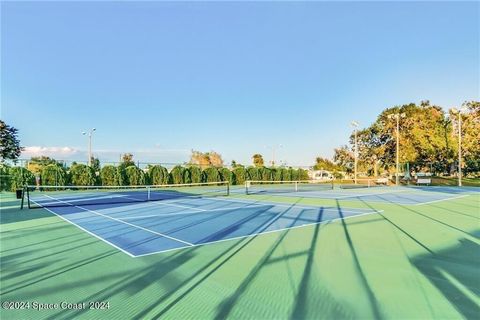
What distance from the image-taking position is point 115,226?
775cm

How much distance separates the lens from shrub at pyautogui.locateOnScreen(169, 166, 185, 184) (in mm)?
26805

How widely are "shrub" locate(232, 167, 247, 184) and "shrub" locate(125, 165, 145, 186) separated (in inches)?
366

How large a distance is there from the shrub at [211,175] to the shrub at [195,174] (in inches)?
22.7

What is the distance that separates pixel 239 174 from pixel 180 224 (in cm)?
2356

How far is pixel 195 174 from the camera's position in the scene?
28062mm

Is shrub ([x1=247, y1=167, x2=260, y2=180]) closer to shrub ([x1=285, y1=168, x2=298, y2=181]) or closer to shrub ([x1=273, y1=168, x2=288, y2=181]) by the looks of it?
shrub ([x1=273, y1=168, x2=288, y2=181])

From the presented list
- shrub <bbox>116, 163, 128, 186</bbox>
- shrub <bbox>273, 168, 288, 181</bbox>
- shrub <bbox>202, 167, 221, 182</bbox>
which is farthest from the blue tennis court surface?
shrub <bbox>273, 168, 288, 181</bbox>

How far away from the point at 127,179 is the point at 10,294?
858 inches

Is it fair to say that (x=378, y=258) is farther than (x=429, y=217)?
No

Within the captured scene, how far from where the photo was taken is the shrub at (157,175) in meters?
25.7

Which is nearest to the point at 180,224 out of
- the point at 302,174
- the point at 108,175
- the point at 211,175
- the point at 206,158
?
the point at 108,175

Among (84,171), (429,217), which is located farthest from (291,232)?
(84,171)

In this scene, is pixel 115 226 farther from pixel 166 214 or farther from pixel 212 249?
pixel 212 249

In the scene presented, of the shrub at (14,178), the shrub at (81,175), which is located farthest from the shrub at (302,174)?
the shrub at (14,178)
